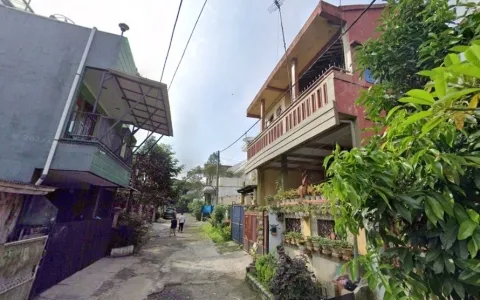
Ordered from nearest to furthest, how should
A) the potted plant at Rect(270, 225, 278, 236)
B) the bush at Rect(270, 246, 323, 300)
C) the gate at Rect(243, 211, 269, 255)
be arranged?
the bush at Rect(270, 246, 323, 300), the potted plant at Rect(270, 225, 278, 236), the gate at Rect(243, 211, 269, 255)

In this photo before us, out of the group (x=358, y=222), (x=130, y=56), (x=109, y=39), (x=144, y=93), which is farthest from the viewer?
(x=130, y=56)

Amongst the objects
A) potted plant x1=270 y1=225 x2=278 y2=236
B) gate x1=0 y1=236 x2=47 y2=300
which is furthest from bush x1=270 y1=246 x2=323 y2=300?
gate x1=0 y1=236 x2=47 y2=300

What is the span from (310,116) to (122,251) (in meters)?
9.11

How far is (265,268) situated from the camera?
582 cm

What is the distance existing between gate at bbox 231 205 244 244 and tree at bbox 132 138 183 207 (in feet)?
19.8

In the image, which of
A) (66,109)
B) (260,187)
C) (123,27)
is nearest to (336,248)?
(66,109)

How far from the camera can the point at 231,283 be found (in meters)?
6.43

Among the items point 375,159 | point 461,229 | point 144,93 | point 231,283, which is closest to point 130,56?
Answer: point 144,93

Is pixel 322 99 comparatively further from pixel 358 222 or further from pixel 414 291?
pixel 414 291

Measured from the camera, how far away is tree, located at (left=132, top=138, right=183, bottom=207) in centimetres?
1565

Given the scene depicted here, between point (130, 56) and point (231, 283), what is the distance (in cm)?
741

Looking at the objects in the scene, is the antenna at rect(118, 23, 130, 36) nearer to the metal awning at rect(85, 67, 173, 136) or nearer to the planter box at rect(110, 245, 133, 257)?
the metal awning at rect(85, 67, 173, 136)

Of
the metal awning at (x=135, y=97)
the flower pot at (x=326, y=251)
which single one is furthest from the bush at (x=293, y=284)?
the metal awning at (x=135, y=97)

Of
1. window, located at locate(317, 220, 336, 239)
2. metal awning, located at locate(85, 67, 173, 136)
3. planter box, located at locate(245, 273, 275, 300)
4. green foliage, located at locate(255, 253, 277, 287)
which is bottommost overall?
planter box, located at locate(245, 273, 275, 300)
